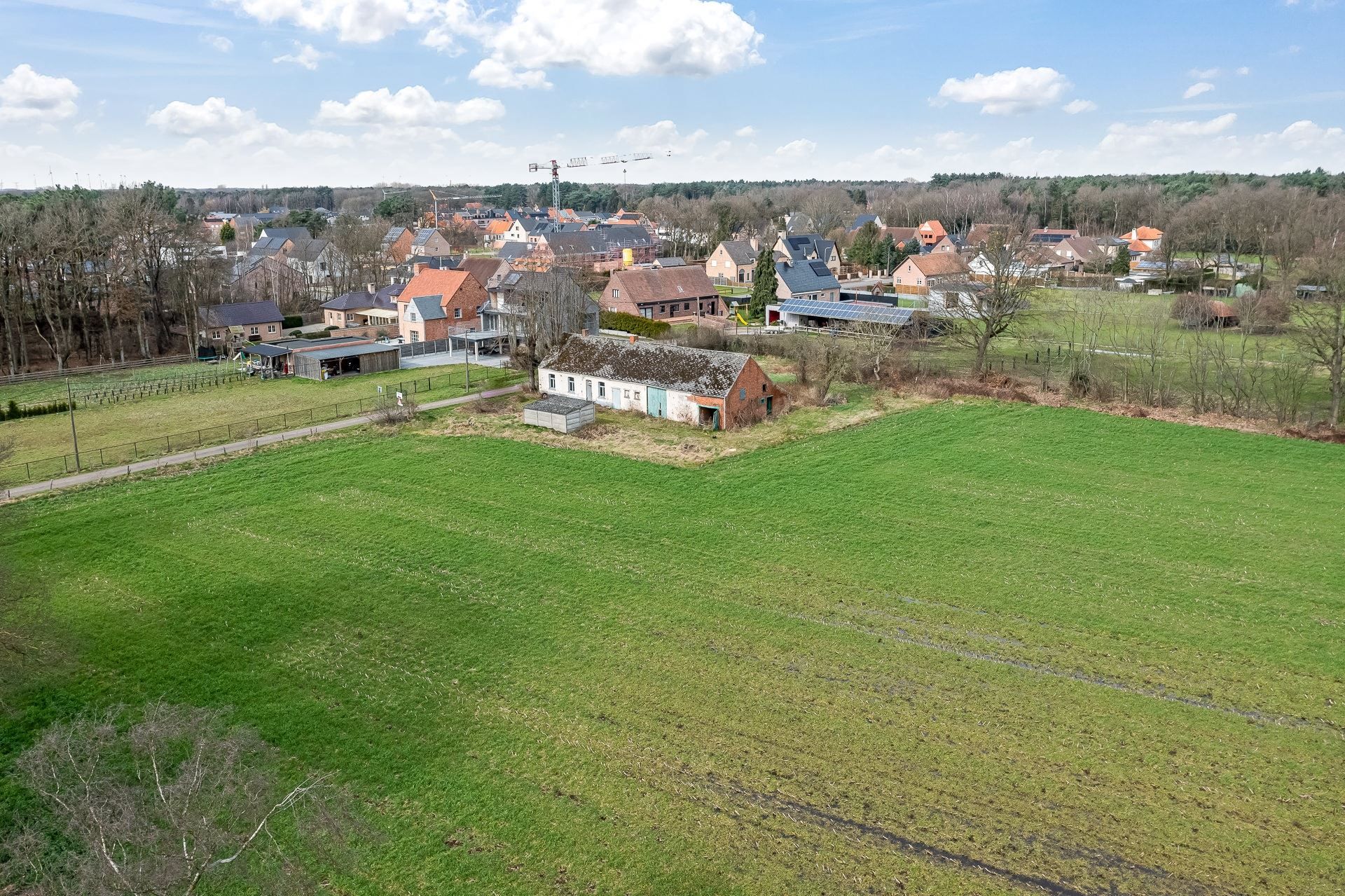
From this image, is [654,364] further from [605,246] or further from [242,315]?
[605,246]

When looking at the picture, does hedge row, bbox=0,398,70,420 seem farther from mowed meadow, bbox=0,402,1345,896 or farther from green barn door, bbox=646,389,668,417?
green barn door, bbox=646,389,668,417

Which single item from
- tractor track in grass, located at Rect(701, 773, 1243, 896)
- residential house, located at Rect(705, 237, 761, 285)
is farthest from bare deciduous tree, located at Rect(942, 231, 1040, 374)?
residential house, located at Rect(705, 237, 761, 285)

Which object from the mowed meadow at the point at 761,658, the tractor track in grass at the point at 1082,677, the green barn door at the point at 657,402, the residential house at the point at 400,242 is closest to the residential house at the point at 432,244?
the residential house at the point at 400,242

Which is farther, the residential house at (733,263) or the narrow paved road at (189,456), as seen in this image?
the residential house at (733,263)

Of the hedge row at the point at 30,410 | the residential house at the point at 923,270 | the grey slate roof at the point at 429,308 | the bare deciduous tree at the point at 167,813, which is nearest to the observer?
the bare deciduous tree at the point at 167,813

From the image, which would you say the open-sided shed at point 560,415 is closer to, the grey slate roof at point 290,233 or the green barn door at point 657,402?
the green barn door at point 657,402

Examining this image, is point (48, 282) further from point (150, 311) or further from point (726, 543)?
point (726, 543)

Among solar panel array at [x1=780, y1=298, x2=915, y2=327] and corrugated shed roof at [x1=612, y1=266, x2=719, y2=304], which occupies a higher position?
corrugated shed roof at [x1=612, y1=266, x2=719, y2=304]
